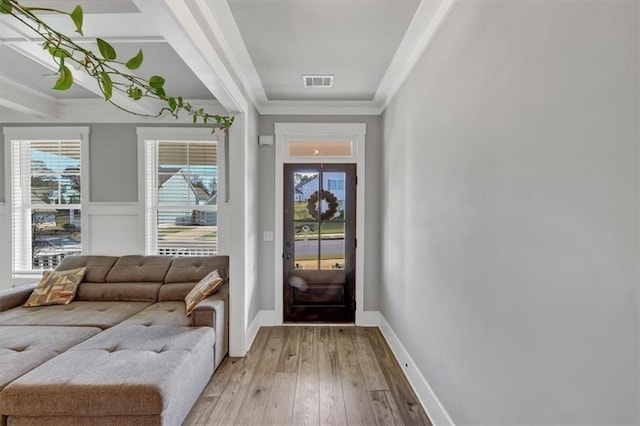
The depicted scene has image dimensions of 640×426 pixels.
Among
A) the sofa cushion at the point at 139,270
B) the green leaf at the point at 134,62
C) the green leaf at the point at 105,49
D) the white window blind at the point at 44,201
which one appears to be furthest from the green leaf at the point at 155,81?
the white window blind at the point at 44,201

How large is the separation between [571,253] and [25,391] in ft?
8.39

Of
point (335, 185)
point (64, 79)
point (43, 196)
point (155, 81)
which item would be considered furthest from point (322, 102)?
point (43, 196)

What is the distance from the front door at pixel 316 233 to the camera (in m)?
3.72

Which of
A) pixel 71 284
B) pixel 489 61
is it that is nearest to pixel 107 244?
pixel 71 284

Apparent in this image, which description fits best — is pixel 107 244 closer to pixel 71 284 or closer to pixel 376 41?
pixel 71 284

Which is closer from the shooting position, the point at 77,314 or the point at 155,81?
the point at 155,81

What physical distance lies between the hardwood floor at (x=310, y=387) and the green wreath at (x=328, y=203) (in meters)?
1.40

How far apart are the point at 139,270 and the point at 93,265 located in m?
0.52

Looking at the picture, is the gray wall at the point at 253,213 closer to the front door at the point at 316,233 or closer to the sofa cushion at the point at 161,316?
the front door at the point at 316,233

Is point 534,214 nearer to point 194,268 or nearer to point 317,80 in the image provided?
point 317,80

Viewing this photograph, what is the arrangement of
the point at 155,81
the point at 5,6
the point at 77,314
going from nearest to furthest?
1. the point at 5,6
2. the point at 155,81
3. the point at 77,314

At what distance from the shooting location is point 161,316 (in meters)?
2.66

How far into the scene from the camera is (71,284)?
10.1 ft

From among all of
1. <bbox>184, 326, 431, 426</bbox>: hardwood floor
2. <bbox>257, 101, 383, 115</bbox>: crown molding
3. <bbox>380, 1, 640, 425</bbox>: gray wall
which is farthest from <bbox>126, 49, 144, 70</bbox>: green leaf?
<bbox>257, 101, 383, 115</bbox>: crown molding
